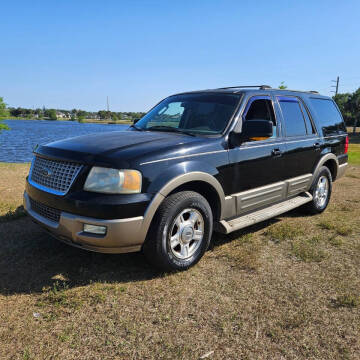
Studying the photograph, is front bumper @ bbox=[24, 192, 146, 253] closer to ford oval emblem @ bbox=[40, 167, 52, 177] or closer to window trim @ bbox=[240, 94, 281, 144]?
ford oval emblem @ bbox=[40, 167, 52, 177]

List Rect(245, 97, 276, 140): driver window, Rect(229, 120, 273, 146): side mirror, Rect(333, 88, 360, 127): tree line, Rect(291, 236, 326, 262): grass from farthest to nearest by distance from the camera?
Rect(333, 88, 360, 127): tree line → Rect(245, 97, 276, 140): driver window → Rect(291, 236, 326, 262): grass → Rect(229, 120, 273, 146): side mirror

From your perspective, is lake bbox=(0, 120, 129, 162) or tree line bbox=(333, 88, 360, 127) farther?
tree line bbox=(333, 88, 360, 127)

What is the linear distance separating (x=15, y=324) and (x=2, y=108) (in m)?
13.3

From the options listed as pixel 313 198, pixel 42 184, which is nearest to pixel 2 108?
pixel 42 184

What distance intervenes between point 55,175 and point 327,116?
4761mm

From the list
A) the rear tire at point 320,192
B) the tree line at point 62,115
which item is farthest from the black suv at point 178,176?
the tree line at point 62,115

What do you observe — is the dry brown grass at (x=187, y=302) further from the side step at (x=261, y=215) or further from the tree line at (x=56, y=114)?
the tree line at (x=56, y=114)

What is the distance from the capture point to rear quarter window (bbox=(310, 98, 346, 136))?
5.49 m

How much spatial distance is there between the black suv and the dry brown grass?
1.24 feet

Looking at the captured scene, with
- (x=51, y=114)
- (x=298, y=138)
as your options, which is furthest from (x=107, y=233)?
(x=51, y=114)

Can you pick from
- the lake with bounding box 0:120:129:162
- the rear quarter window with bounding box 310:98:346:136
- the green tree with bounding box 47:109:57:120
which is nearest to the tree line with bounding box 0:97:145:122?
the green tree with bounding box 47:109:57:120

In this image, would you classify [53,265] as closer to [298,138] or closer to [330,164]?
[298,138]

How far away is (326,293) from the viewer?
3.04 metres

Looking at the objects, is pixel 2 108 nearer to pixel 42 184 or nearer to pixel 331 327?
pixel 42 184
